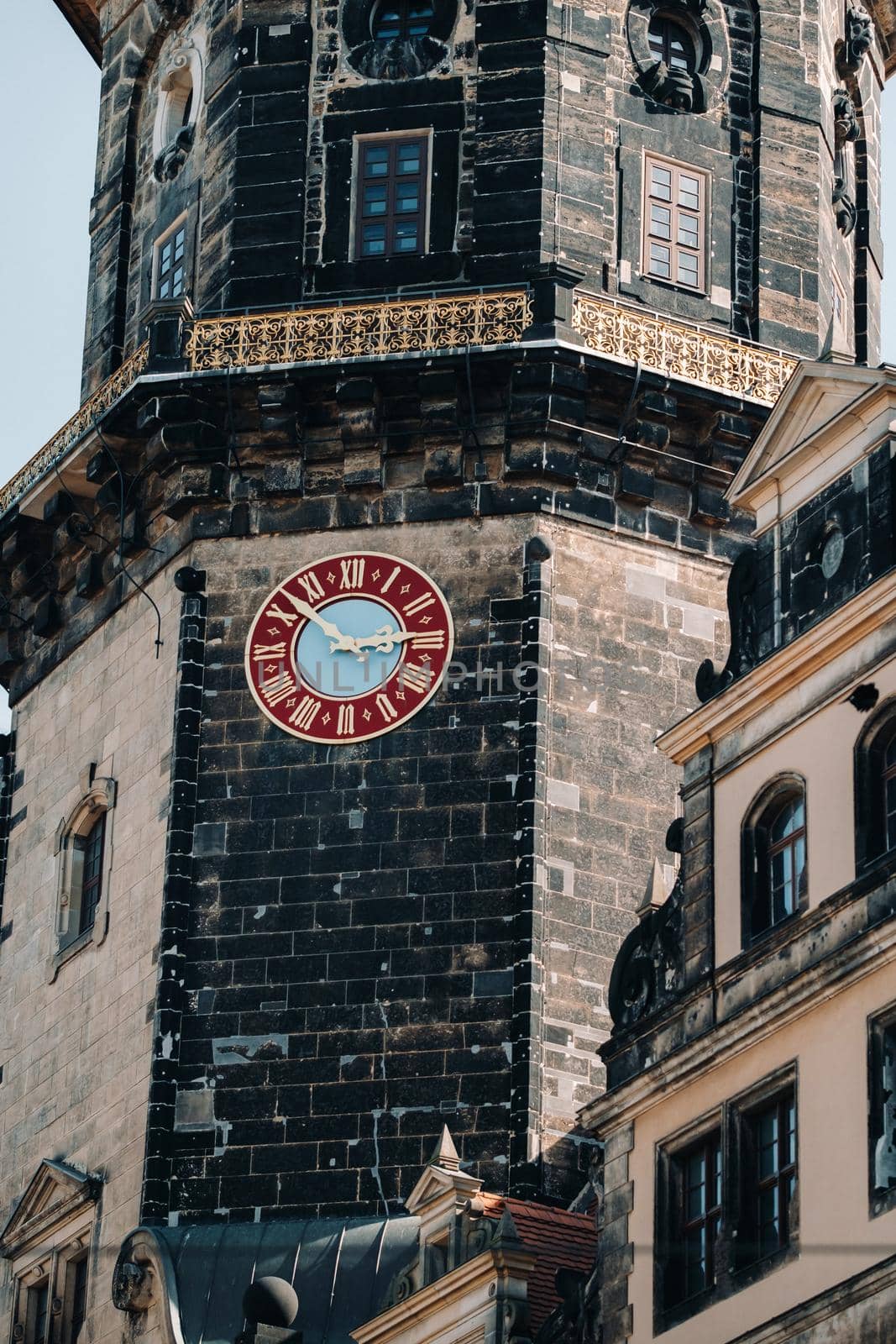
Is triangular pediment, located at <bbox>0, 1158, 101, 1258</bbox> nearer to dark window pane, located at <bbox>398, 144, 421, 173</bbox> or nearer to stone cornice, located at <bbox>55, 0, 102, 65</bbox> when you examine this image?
dark window pane, located at <bbox>398, 144, 421, 173</bbox>

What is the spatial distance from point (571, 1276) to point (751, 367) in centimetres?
1459

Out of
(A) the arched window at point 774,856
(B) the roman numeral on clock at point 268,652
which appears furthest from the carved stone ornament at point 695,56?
(A) the arched window at point 774,856

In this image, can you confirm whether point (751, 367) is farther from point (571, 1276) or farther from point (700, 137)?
point (571, 1276)

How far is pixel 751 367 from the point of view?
139 feet

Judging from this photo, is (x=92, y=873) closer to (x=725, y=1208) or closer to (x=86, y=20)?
(x=86, y=20)

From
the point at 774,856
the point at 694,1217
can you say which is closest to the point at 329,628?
the point at 774,856

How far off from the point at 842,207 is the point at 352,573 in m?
9.13

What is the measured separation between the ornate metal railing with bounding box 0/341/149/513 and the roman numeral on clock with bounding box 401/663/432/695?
205 inches

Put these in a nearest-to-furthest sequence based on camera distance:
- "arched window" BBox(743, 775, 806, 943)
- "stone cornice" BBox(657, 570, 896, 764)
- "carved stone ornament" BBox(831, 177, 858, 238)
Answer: "stone cornice" BBox(657, 570, 896, 764) < "arched window" BBox(743, 775, 806, 943) < "carved stone ornament" BBox(831, 177, 858, 238)

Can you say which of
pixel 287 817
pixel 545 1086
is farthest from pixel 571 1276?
pixel 287 817

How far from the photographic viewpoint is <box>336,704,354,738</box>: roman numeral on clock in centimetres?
4047

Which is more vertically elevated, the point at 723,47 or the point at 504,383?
the point at 723,47

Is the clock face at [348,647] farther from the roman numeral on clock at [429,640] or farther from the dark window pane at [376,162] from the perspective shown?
the dark window pane at [376,162]

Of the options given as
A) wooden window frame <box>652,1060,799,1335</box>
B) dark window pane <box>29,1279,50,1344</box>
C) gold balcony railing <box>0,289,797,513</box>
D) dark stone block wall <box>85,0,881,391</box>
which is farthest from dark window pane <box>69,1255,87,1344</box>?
dark stone block wall <box>85,0,881,391</box>
